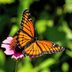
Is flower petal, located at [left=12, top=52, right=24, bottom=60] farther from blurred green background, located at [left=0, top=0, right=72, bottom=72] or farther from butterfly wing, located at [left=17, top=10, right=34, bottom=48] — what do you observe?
blurred green background, located at [left=0, top=0, right=72, bottom=72]

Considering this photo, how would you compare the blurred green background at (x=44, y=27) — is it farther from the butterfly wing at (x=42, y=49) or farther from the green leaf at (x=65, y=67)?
the butterfly wing at (x=42, y=49)

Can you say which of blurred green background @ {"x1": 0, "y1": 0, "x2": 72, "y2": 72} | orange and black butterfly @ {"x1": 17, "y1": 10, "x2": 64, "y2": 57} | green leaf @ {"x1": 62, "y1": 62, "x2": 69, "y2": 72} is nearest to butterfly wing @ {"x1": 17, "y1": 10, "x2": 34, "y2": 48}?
orange and black butterfly @ {"x1": 17, "y1": 10, "x2": 64, "y2": 57}

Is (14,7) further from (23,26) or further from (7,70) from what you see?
(23,26)

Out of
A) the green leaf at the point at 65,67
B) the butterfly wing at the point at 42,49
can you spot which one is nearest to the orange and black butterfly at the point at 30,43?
the butterfly wing at the point at 42,49

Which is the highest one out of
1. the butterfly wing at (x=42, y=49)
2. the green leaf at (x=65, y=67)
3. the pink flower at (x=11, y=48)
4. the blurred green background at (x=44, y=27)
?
the butterfly wing at (x=42, y=49)

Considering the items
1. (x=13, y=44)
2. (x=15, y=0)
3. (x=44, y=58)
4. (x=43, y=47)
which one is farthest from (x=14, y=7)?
(x=43, y=47)
